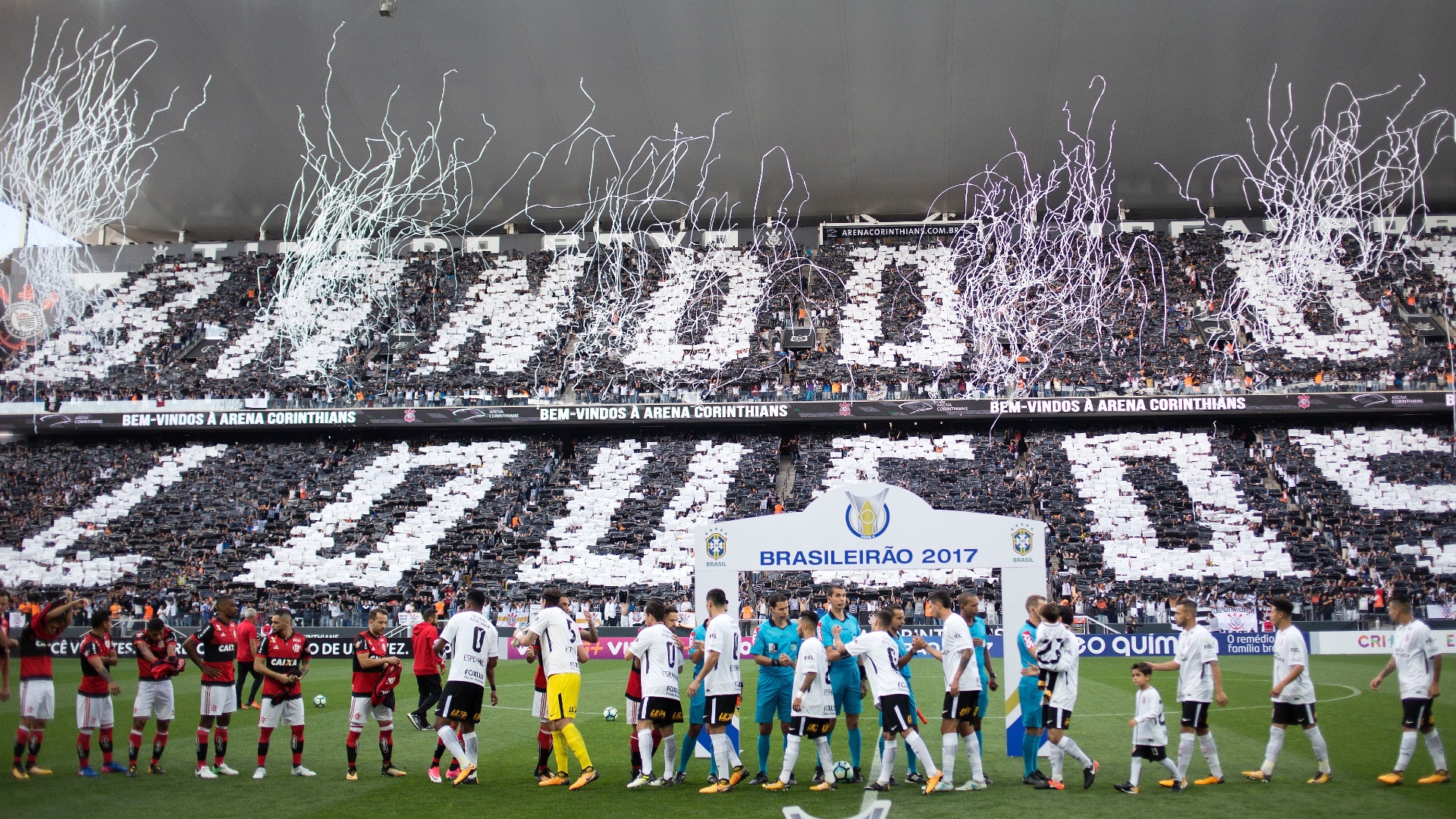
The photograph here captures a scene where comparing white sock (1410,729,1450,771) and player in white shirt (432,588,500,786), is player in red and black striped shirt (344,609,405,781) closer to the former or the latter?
player in white shirt (432,588,500,786)

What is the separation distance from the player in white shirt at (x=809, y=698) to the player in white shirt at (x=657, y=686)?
117 cm

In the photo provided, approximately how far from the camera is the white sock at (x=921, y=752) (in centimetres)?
990

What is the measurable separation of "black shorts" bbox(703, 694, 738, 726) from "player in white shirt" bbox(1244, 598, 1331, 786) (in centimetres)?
525

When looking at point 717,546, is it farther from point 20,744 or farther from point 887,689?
point 20,744

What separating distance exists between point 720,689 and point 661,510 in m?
26.1

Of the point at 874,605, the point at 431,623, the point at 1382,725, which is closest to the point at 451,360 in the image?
the point at 874,605

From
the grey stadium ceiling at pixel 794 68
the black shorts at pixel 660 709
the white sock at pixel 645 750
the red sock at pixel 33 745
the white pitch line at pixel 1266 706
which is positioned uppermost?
the grey stadium ceiling at pixel 794 68

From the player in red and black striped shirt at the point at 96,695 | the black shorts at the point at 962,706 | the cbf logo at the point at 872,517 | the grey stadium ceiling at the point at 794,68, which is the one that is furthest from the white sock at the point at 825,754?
the grey stadium ceiling at the point at 794,68

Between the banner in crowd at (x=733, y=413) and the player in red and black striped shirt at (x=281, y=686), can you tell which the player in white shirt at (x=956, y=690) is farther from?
the banner in crowd at (x=733, y=413)

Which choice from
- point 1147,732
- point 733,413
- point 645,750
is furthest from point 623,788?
point 733,413

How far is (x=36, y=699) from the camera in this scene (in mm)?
11250

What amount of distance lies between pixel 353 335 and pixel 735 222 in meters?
17.6

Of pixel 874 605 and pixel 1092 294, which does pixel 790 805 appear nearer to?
pixel 874 605

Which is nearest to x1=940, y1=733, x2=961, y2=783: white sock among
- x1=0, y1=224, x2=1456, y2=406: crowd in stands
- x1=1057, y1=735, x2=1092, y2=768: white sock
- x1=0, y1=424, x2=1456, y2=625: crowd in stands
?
x1=1057, y1=735, x2=1092, y2=768: white sock
